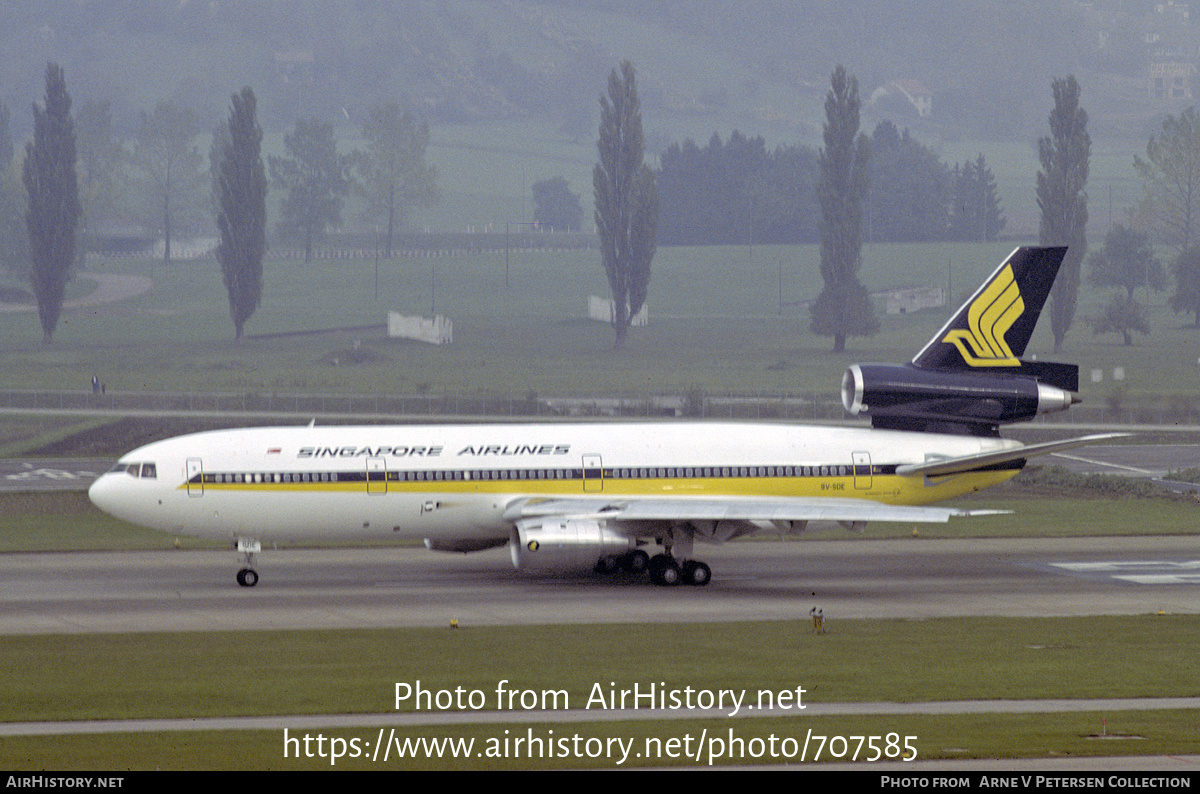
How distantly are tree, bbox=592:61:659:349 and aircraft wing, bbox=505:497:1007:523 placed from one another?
3648 inches

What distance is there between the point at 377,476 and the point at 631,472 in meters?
7.83

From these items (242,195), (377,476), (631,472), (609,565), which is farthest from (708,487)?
(242,195)

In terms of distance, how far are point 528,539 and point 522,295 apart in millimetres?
156445

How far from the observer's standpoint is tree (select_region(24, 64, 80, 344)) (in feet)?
434

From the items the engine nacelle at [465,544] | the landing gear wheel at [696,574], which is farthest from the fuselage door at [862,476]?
the engine nacelle at [465,544]

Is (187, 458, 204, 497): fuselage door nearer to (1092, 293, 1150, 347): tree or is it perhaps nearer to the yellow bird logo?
the yellow bird logo

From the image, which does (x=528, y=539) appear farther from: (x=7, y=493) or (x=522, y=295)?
(x=522, y=295)

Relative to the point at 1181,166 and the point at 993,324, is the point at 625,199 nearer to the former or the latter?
the point at 993,324

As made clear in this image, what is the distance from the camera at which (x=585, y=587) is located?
4462 cm

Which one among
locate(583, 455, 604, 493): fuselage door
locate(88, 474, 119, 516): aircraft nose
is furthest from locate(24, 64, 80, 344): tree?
locate(583, 455, 604, 493): fuselage door

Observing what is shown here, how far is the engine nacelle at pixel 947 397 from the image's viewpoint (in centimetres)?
4759

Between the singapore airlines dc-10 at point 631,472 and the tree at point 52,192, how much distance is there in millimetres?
95572
